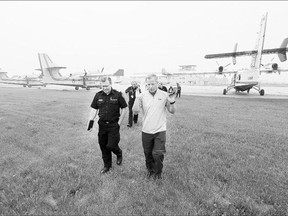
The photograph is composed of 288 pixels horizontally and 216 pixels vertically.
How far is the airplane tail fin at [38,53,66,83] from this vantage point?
113 ft

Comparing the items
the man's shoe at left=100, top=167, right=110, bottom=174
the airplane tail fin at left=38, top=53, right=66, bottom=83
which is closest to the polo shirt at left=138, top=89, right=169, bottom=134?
the man's shoe at left=100, top=167, right=110, bottom=174

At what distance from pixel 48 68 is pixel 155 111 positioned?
3882cm

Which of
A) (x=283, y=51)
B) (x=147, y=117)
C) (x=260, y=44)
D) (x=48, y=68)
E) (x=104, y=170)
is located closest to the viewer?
(x=147, y=117)

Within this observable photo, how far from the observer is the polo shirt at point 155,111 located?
3.12m

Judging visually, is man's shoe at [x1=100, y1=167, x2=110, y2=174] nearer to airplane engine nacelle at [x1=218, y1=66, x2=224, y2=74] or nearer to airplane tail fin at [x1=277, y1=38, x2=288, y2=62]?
airplane tail fin at [x1=277, y1=38, x2=288, y2=62]

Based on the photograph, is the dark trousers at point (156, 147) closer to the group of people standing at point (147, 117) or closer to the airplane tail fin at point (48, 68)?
the group of people standing at point (147, 117)

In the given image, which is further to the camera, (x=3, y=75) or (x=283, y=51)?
(x=3, y=75)

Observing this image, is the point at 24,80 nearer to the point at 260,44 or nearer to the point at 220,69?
the point at 220,69

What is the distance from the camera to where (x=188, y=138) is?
5840mm

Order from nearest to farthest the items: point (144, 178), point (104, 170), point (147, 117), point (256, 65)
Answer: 1. point (147, 117)
2. point (144, 178)
3. point (104, 170)
4. point (256, 65)

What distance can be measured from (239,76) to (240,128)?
19399 mm

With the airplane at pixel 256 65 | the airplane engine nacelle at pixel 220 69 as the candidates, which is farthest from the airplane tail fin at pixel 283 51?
the airplane engine nacelle at pixel 220 69

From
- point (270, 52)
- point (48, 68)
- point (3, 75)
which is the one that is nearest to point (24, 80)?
point (3, 75)

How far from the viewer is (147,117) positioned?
10.5ft
